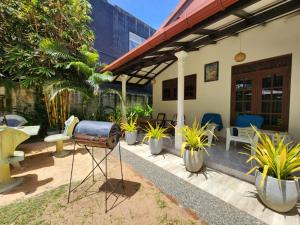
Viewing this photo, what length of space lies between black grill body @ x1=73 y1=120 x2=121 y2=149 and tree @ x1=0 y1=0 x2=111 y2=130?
299cm

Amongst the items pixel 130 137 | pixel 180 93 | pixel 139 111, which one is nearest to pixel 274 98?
pixel 180 93

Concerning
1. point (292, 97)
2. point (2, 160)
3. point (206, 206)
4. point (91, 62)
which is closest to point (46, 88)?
point (91, 62)

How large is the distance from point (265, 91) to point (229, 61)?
4.61 feet

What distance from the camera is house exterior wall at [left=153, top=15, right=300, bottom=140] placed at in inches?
147

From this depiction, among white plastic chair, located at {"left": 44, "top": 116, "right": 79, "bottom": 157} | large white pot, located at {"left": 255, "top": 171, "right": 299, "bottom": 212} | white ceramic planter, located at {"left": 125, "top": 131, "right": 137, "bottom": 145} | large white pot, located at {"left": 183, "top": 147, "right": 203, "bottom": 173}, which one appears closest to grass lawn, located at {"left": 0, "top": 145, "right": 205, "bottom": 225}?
large white pot, located at {"left": 183, "top": 147, "right": 203, "bottom": 173}

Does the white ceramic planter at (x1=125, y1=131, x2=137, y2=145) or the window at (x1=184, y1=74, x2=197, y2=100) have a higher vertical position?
the window at (x1=184, y1=74, x2=197, y2=100)

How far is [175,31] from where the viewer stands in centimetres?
276

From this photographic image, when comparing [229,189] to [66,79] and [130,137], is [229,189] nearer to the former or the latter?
[130,137]

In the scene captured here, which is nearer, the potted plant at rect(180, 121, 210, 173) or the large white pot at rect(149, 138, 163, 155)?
the potted plant at rect(180, 121, 210, 173)

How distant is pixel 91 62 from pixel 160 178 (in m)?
4.84

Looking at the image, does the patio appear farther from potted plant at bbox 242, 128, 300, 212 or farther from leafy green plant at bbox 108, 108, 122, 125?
leafy green plant at bbox 108, 108, 122, 125

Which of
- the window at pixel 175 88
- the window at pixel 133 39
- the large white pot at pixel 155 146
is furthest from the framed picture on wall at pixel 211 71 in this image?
the window at pixel 133 39

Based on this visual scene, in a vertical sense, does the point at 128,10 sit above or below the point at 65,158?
above

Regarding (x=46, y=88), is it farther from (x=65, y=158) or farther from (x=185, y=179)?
(x=185, y=179)
